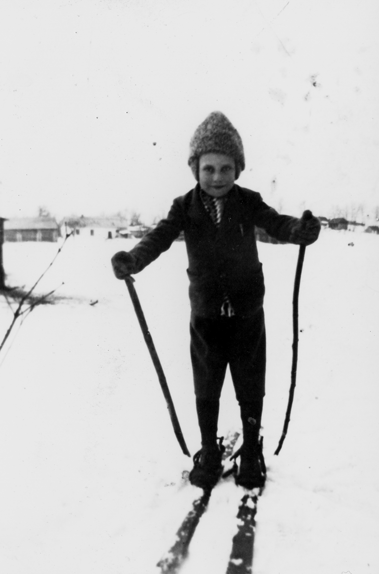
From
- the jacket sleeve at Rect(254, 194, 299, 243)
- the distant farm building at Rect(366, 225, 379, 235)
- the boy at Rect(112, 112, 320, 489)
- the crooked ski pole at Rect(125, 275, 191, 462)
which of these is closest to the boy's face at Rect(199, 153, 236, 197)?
the boy at Rect(112, 112, 320, 489)

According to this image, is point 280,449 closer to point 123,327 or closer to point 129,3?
point 123,327

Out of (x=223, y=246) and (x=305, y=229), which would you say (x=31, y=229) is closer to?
(x=223, y=246)

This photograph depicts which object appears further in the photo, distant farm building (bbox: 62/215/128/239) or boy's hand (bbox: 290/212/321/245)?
distant farm building (bbox: 62/215/128/239)

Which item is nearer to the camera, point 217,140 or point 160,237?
point 217,140

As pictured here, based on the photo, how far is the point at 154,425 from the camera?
1774 mm

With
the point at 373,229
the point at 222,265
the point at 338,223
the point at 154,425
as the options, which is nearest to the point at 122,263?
the point at 222,265

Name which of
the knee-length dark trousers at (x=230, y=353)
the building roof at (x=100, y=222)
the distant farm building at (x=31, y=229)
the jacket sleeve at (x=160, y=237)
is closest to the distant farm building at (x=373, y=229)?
the knee-length dark trousers at (x=230, y=353)

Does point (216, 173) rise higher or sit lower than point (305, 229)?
higher

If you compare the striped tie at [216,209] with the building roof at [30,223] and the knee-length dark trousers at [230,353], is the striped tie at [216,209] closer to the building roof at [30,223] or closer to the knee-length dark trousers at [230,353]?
the knee-length dark trousers at [230,353]

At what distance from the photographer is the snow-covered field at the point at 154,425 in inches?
48.6

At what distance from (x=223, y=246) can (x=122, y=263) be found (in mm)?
360

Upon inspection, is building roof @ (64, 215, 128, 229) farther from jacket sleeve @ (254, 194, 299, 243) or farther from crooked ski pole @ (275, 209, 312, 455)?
crooked ski pole @ (275, 209, 312, 455)

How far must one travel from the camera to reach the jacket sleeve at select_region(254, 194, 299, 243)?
1377 mm

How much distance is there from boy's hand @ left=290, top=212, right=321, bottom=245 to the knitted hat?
1.01 ft
